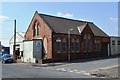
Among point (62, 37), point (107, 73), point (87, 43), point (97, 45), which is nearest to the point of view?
point (107, 73)

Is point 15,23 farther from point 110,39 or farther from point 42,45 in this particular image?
point 110,39

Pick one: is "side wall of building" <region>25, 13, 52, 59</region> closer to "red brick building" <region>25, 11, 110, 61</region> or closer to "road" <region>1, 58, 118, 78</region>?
"red brick building" <region>25, 11, 110, 61</region>

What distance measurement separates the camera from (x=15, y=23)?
50.3m

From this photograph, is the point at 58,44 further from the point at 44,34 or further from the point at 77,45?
the point at 77,45

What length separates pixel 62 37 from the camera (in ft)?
150

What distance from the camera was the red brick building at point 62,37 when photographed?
4450 cm

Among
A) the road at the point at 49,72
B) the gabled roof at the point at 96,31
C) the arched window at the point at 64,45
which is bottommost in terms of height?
the road at the point at 49,72

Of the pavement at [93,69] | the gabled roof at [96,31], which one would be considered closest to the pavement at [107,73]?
the pavement at [93,69]

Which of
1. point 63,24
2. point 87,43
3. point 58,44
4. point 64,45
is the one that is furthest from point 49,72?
point 87,43

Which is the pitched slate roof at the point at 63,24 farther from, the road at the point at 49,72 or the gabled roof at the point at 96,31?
the road at the point at 49,72

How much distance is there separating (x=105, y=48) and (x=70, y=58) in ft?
48.5

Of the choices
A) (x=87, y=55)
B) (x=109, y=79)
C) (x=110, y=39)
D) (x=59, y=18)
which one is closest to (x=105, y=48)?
(x=110, y=39)

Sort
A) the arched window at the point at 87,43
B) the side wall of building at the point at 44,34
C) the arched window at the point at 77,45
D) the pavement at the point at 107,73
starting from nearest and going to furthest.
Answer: the pavement at the point at 107,73
the side wall of building at the point at 44,34
the arched window at the point at 77,45
the arched window at the point at 87,43

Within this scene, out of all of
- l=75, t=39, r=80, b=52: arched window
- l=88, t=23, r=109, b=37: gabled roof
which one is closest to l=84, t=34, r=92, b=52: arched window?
l=75, t=39, r=80, b=52: arched window
